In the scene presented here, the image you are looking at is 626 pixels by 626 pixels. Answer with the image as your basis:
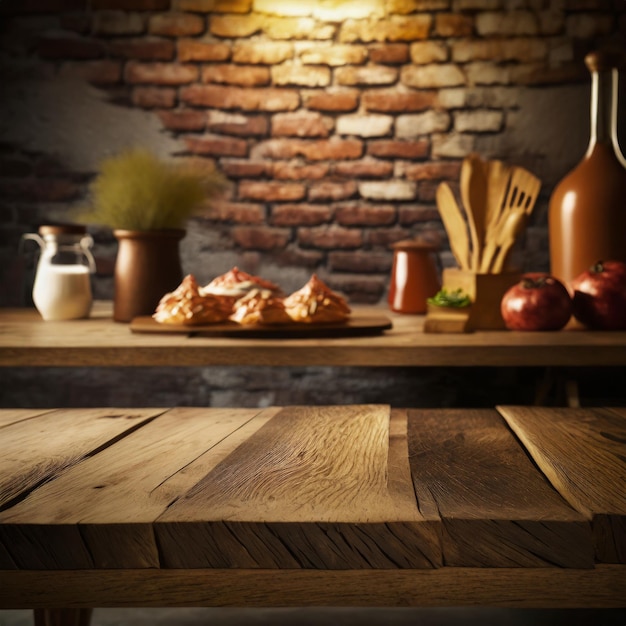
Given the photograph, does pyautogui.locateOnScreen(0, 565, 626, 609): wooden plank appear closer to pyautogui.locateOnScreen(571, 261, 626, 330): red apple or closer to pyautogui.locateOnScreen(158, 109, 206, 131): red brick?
pyautogui.locateOnScreen(571, 261, 626, 330): red apple

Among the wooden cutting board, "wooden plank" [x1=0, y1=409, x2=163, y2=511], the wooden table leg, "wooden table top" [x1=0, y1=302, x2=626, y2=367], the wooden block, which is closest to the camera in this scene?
"wooden plank" [x1=0, y1=409, x2=163, y2=511]

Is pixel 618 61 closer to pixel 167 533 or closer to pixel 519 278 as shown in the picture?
pixel 519 278

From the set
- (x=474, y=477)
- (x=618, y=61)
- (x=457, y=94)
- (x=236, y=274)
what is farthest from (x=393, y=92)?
(x=474, y=477)

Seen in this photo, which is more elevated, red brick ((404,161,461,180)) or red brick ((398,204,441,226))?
red brick ((404,161,461,180))

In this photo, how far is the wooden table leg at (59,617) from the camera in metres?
1.30

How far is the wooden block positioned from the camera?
1745mm

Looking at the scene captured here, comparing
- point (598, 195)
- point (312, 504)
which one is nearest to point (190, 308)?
point (598, 195)

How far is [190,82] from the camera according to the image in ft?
8.54

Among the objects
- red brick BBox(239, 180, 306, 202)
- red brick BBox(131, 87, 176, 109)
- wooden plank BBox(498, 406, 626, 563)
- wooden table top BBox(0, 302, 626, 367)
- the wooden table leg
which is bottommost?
the wooden table leg

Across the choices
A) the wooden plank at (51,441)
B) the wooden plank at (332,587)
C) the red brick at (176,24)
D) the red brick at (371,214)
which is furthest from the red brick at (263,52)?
the wooden plank at (332,587)

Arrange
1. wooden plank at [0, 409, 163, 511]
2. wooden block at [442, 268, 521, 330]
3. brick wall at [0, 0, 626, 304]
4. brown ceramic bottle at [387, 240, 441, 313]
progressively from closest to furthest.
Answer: wooden plank at [0, 409, 163, 511] < wooden block at [442, 268, 521, 330] < brown ceramic bottle at [387, 240, 441, 313] < brick wall at [0, 0, 626, 304]

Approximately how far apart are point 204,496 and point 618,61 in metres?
1.60

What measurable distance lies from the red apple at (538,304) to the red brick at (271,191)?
1080mm

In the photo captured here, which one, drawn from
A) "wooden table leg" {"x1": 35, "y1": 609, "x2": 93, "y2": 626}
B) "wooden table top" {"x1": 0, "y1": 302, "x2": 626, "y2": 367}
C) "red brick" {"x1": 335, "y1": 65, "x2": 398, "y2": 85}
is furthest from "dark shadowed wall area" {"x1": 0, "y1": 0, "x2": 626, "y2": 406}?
"wooden table leg" {"x1": 35, "y1": 609, "x2": 93, "y2": 626}
